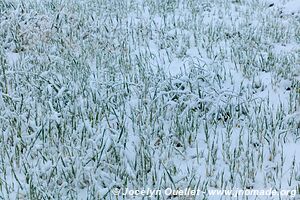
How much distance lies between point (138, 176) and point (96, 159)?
42 centimetres

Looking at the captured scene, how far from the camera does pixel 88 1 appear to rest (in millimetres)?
8156

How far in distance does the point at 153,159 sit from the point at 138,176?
266 mm

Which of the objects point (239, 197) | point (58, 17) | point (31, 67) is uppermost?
point (58, 17)

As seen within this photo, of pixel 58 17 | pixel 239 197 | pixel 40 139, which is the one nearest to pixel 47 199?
pixel 40 139

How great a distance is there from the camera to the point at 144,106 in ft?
14.3

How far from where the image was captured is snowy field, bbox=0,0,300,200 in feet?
10.9

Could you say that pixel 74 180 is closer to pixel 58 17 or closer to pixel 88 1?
pixel 58 17

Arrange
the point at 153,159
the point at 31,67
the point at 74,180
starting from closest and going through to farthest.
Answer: the point at 74,180, the point at 153,159, the point at 31,67

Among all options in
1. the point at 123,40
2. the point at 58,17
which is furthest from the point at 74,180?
the point at 58,17

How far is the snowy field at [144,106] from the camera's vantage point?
3.32 metres

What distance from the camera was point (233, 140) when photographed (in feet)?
12.8

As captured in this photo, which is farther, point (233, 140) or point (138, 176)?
point (233, 140)

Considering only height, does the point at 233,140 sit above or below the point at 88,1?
below

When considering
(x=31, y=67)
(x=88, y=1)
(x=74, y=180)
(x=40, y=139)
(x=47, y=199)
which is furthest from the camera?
(x=88, y=1)
